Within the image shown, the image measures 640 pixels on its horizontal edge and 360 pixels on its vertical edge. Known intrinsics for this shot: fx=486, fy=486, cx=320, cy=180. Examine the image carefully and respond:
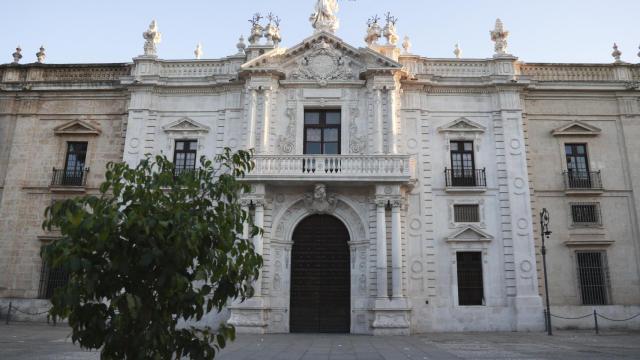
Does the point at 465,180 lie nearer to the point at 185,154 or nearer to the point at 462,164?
the point at 462,164

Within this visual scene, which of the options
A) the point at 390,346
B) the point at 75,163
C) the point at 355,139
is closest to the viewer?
the point at 390,346

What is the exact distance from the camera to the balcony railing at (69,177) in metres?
22.8

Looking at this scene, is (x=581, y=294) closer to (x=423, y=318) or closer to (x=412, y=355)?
(x=423, y=318)

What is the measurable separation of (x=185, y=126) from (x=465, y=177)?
13.2 metres

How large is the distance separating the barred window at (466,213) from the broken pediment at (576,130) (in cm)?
547

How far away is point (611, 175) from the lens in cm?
2231

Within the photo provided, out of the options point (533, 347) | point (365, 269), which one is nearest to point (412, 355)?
point (533, 347)

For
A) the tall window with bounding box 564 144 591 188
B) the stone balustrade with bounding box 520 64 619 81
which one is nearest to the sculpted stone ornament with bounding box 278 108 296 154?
the stone balustrade with bounding box 520 64 619 81

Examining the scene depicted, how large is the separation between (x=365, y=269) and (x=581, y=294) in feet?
30.9

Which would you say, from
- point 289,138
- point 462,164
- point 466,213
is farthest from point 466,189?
point 289,138

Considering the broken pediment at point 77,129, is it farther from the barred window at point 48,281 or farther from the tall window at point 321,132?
the tall window at point 321,132

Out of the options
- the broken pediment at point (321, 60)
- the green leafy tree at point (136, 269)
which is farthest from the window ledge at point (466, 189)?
the green leafy tree at point (136, 269)

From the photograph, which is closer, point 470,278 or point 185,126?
point 470,278

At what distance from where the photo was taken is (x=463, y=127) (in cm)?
2253
